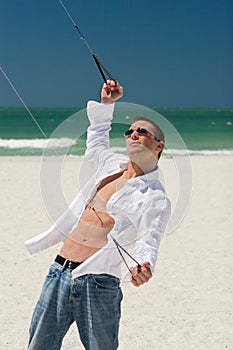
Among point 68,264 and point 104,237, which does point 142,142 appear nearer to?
point 104,237

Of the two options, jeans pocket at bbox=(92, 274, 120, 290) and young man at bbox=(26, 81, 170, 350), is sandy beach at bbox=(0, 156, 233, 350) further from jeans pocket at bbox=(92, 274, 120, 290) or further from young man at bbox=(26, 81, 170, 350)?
jeans pocket at bbox=(92, 274, 120, 290)

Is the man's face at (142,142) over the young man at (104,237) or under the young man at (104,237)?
over

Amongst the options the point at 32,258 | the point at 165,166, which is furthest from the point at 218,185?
the point at 32,258

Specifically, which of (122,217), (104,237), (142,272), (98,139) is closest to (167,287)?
(98,139)

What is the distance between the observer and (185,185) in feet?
8.66

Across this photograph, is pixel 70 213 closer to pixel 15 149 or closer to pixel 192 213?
pixel 192 213

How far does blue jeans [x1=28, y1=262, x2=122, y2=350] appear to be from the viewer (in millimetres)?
2562

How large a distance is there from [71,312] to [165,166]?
11.6 m

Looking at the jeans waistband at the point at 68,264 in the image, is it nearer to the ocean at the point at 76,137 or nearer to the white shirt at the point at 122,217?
the white shirt at the point at 122,217

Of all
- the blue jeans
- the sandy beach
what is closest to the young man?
the blue jeans

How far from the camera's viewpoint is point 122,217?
251cm

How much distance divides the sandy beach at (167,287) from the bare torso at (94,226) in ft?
2.15

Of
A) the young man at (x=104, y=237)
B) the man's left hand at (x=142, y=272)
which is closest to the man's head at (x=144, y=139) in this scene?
the young man at (x=104, y=237)

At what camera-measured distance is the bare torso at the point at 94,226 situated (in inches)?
103
